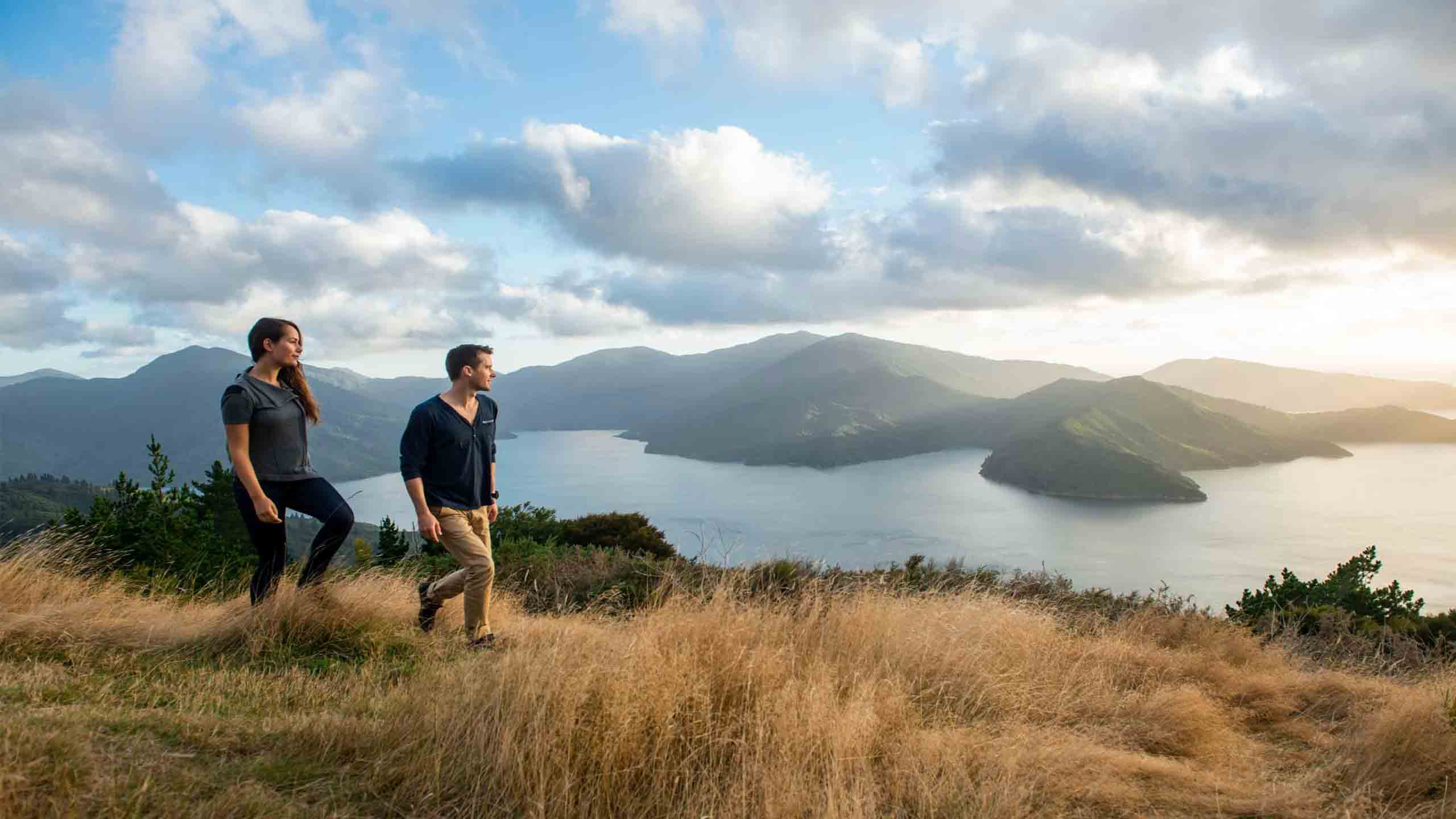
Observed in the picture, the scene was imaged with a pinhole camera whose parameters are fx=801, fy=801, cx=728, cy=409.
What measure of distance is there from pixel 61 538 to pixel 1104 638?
8.80 metres

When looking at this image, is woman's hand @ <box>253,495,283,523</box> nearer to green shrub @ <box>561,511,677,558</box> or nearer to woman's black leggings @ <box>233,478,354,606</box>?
woman's black leggings @ <box>233,478,354,606</box>

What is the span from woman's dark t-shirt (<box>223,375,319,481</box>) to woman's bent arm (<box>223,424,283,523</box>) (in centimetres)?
9

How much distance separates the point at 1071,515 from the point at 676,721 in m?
97.3

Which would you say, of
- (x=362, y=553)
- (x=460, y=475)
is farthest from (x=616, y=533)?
(x=460, y=475)

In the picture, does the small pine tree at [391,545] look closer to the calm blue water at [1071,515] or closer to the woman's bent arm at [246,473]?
the woman's bent arm at [246,473]

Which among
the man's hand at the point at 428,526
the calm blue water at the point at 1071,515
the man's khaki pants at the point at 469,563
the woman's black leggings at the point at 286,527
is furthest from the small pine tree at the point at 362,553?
the calm blue water at the point at 1071,515

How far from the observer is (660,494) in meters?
110

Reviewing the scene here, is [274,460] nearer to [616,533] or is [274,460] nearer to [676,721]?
[676,721]

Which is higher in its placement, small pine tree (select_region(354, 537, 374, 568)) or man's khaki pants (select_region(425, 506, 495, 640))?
man's khaki pants (select_region(425, 506, 495, 640))

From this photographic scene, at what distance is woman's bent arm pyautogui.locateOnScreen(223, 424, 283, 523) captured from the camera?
4516 millimetres

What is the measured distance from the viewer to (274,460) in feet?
15.7

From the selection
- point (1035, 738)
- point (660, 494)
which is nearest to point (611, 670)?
point (1035, 738)

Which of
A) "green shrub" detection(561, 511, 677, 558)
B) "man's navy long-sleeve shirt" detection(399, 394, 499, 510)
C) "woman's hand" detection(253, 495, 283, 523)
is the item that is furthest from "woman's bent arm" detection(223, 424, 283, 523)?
"green shrub" detection(561, 511, 677, 558)

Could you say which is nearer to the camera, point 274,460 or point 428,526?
point 428,526
